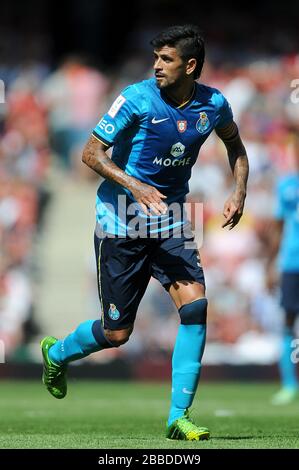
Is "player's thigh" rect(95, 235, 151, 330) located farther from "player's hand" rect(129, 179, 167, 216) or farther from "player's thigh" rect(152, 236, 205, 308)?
"player's hand" rect(129, 179, 167, 216)

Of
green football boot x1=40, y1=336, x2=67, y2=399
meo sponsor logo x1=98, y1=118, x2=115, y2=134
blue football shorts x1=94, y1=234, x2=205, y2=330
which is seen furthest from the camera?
green football boot x1=40, y1=336, x2=67, y2=399

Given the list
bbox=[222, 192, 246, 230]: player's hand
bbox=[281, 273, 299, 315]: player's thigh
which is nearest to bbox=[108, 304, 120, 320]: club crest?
bbox=[222, 192, 246, 230]: player's hand

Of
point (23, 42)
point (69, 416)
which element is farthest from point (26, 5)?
point (69, 416)

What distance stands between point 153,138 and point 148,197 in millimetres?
585

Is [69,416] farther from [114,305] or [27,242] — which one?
[27,242]

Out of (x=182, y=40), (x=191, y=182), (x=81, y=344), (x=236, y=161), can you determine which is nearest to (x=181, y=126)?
(x=182, y=40)

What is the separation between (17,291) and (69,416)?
616cm

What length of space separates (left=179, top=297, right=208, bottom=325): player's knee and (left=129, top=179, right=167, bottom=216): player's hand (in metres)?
0.68

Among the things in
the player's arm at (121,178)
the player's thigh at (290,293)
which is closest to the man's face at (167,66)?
the player's arm at (121,178)

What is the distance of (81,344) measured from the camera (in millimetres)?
7488

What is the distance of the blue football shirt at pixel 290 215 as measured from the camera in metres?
11.4

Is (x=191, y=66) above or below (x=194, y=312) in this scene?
above

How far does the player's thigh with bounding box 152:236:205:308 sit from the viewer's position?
709 cm

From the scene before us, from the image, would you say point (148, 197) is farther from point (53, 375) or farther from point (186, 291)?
point (53, 375)
